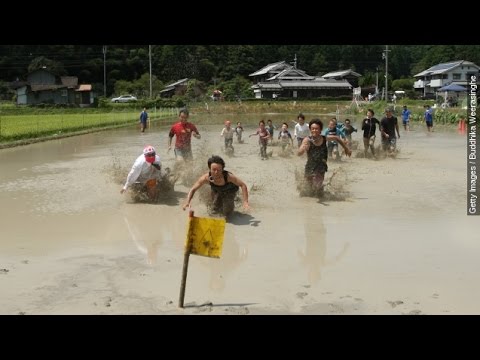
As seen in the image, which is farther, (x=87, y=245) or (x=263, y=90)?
(x=263, y=90)

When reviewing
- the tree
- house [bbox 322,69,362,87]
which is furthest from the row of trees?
house [bbox 322,69,362,87]

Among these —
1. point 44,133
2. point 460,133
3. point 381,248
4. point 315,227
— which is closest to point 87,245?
point 315,227

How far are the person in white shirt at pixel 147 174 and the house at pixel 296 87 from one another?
227 ft

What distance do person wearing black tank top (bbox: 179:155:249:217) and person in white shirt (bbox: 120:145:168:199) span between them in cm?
149

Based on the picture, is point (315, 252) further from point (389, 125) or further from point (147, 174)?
point (389, 125)

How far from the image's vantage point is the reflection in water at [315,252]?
6.96 m

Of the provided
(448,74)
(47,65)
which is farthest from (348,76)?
(47,65)

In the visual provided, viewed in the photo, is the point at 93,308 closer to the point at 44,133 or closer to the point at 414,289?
the point at 414,289

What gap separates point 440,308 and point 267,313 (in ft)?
5.54

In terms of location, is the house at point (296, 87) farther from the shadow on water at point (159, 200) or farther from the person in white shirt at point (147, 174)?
the person in white shirt at point (147, 174)

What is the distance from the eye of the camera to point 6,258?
24.9 feet

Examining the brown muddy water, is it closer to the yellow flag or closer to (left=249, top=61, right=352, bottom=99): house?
the yellow flag

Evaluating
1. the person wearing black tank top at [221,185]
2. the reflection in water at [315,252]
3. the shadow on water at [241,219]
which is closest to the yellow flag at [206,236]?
the reflection in water at [315,252]

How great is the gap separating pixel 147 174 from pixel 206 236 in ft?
17.3
